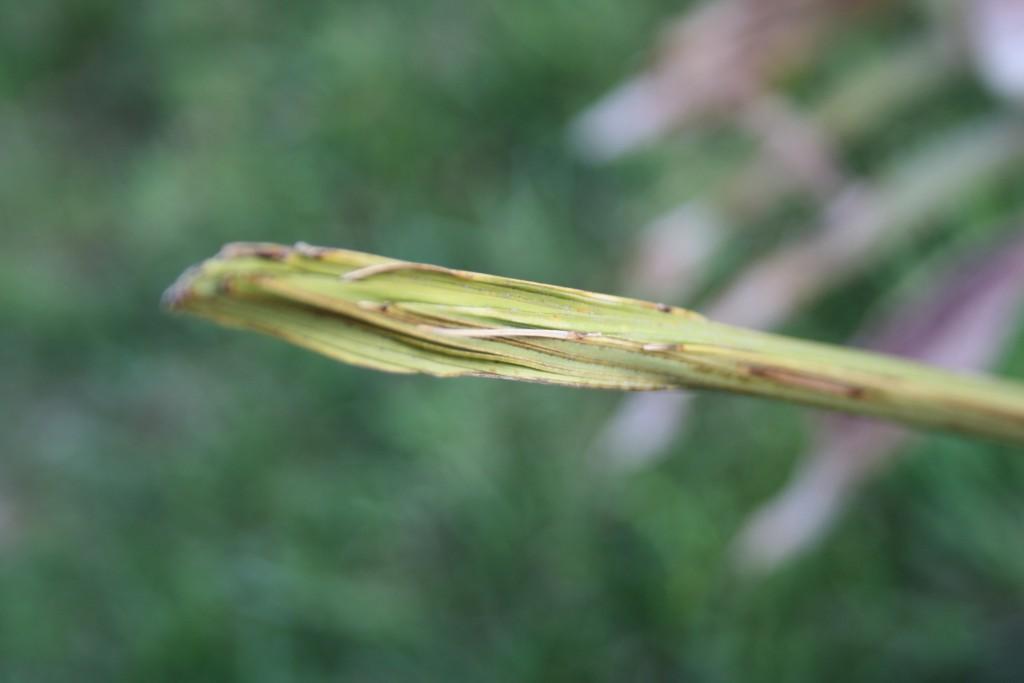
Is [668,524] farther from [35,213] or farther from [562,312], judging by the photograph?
[35,213]

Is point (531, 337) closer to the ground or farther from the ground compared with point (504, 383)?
closer to the ground

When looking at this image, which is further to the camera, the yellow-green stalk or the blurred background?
the blurred background

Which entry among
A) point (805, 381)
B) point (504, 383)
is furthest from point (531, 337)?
point (504, 383)

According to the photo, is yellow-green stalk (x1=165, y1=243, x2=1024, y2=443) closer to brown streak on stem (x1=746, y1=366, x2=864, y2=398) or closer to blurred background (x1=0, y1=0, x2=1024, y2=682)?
brown streak on stem (x1=746, y1=366, x2=864, y2=398)

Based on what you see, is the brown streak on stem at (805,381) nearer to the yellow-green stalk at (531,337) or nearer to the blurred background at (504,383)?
the yellow-green stalk at (531,337)

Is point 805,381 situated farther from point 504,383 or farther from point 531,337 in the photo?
point 504,383

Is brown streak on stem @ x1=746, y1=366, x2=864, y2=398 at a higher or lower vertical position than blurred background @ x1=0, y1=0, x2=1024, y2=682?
lower

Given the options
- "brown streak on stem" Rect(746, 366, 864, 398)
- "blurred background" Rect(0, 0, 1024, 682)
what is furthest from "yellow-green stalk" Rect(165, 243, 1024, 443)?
"blurred background" Rect(0, 0, 1024, 682)

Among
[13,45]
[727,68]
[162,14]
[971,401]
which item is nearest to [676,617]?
[727,68]

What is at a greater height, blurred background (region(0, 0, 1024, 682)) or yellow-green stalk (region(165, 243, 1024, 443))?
blurred background (region(0, 0, 1024, 682))

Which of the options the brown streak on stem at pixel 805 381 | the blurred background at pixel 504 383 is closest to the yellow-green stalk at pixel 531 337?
the brown streak on stem at pixel 805 381
